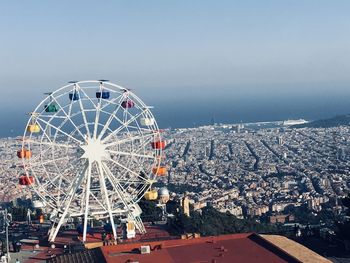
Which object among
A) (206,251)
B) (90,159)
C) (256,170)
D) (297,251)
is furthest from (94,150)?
(256,170)

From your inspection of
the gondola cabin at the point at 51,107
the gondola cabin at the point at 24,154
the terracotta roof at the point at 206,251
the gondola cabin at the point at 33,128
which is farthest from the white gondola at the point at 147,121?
the terracotta roof at the point at 206,251

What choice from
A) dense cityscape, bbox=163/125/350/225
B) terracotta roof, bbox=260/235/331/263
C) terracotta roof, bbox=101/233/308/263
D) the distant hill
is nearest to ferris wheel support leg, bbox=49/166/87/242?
terracotta roof, bbox=101/233/308/263

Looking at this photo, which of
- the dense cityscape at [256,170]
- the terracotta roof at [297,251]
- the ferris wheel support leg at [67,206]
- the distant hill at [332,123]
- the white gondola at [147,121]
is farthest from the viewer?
the distant hill at [332,123]

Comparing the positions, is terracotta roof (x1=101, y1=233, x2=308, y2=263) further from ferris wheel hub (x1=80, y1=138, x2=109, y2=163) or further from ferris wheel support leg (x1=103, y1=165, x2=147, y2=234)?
ferris wheel hub (x1=80, y1=138, x2=109, y2=163)

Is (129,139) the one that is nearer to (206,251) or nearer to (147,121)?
(147,121)

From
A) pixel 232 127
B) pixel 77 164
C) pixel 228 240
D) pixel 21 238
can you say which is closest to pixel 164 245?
pixel 228 240

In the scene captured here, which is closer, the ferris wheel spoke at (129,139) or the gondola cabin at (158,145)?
the ferris wheel spoke at (129,139)

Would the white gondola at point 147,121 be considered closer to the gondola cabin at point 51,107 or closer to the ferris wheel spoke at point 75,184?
the ferris wheel spoke at point 75,184
